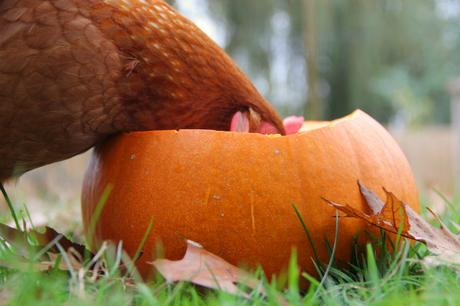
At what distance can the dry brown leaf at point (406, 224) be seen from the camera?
50.0 inches

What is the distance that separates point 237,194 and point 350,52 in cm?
1197

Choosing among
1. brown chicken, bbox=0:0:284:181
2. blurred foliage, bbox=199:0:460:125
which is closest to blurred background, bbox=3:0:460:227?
blurred foliage, bbox=199:0:460:125

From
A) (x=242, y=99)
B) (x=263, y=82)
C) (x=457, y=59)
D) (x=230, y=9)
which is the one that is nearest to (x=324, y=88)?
(x=263, y=82)

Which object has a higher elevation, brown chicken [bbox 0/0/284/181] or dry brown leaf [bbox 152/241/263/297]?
brown chicken [bbox 0/0/284/181]

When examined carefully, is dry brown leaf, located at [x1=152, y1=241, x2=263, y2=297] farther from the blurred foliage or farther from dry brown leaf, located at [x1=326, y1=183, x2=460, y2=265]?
the blurred foliage

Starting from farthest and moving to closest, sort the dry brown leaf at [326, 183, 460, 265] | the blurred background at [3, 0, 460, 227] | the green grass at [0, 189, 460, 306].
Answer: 1. the blurred background at [3, 0, 460, 227]
2. the dry brown leaf at [326, 183, 460, 265]
3. the green grass at [0, 189, 460, 306]

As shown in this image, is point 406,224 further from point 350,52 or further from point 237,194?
point 350,52

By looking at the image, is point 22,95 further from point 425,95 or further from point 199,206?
point 425,95

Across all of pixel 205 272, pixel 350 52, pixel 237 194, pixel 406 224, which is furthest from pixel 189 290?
pixel 350 52

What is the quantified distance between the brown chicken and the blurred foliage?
21.5ft

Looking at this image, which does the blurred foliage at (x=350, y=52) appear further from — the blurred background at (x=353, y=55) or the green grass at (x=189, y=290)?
the green grass at (x=189, y=290)

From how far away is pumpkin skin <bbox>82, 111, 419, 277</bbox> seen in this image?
136 cm

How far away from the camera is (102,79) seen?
138 cm

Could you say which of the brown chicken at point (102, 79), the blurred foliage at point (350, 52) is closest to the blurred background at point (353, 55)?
the blurred foliage at point (350, 52)
